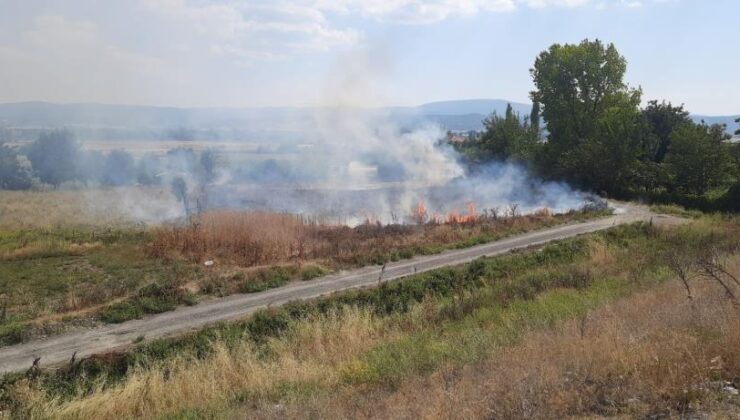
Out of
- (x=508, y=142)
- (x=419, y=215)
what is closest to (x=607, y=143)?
(x=508, y=142)

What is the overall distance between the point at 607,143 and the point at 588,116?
5572mm

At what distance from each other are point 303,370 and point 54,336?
28.3ft

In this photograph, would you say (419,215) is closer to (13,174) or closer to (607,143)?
(607,143)

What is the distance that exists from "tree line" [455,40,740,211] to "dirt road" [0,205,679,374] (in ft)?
60.4

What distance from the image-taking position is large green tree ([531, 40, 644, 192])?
41125 millimetres

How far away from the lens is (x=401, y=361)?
8789 millimetres

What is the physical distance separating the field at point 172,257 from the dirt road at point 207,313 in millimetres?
568

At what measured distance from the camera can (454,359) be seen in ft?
27.0

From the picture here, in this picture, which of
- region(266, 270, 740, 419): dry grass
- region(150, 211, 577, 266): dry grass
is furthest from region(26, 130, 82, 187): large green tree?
region(266, 270, 740, 419): dry grass

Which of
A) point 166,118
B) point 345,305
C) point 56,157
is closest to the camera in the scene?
point 345,305

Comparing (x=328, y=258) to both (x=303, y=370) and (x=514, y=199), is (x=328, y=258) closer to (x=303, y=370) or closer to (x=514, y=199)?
(x=303, y=370)

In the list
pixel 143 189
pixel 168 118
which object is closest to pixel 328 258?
pixel 143 189

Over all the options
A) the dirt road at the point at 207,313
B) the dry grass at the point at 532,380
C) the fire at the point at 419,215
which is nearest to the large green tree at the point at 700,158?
the dirt road at the point at 207,313

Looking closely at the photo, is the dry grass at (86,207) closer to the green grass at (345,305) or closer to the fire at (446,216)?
the fire at (446,216)
